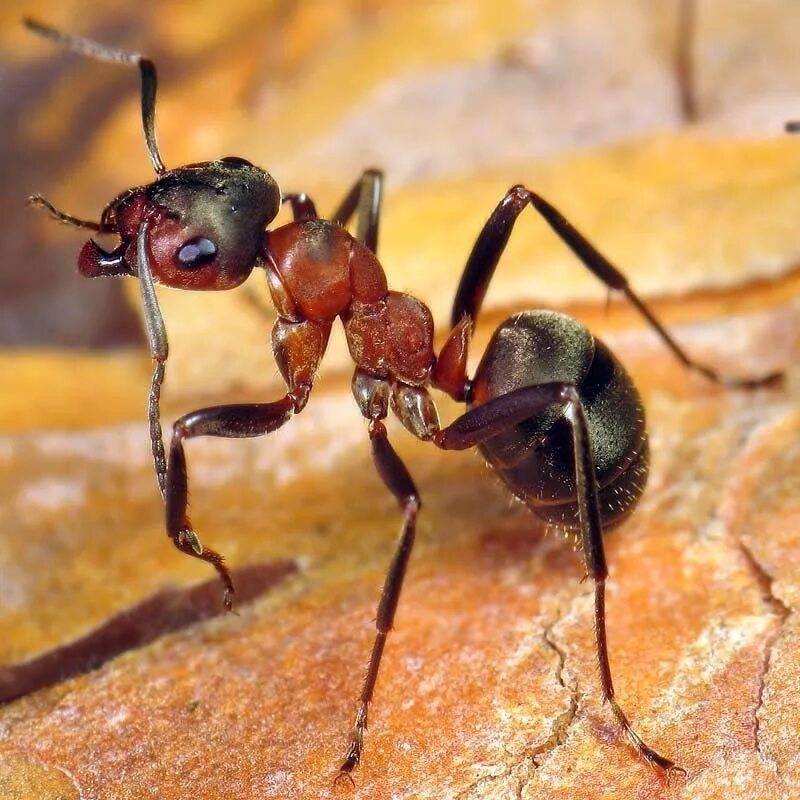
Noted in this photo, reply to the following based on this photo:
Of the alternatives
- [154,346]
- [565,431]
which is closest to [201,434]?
[154,346]

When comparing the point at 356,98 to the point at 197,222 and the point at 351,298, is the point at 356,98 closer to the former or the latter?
the point at 351,298

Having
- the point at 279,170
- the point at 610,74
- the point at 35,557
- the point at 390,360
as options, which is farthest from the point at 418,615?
the point at 610,74

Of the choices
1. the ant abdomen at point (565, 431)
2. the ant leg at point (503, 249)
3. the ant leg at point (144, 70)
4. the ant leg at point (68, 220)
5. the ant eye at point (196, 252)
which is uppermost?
the ant leg at point (144, 70)

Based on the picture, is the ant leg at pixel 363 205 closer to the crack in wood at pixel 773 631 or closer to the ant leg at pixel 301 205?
the ant leg at pixel 301 205

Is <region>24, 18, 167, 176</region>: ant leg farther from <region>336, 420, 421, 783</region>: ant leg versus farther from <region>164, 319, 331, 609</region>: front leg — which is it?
<region>336, 420, 421, 783</region>: ant leg

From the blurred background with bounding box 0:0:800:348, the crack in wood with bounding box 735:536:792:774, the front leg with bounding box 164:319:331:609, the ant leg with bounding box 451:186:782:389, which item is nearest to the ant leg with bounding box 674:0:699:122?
the blurred background with bounding box 0:0:800:348

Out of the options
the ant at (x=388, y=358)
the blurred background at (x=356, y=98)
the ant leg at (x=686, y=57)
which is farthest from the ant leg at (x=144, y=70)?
the ant leg at (x=686, y=57)
